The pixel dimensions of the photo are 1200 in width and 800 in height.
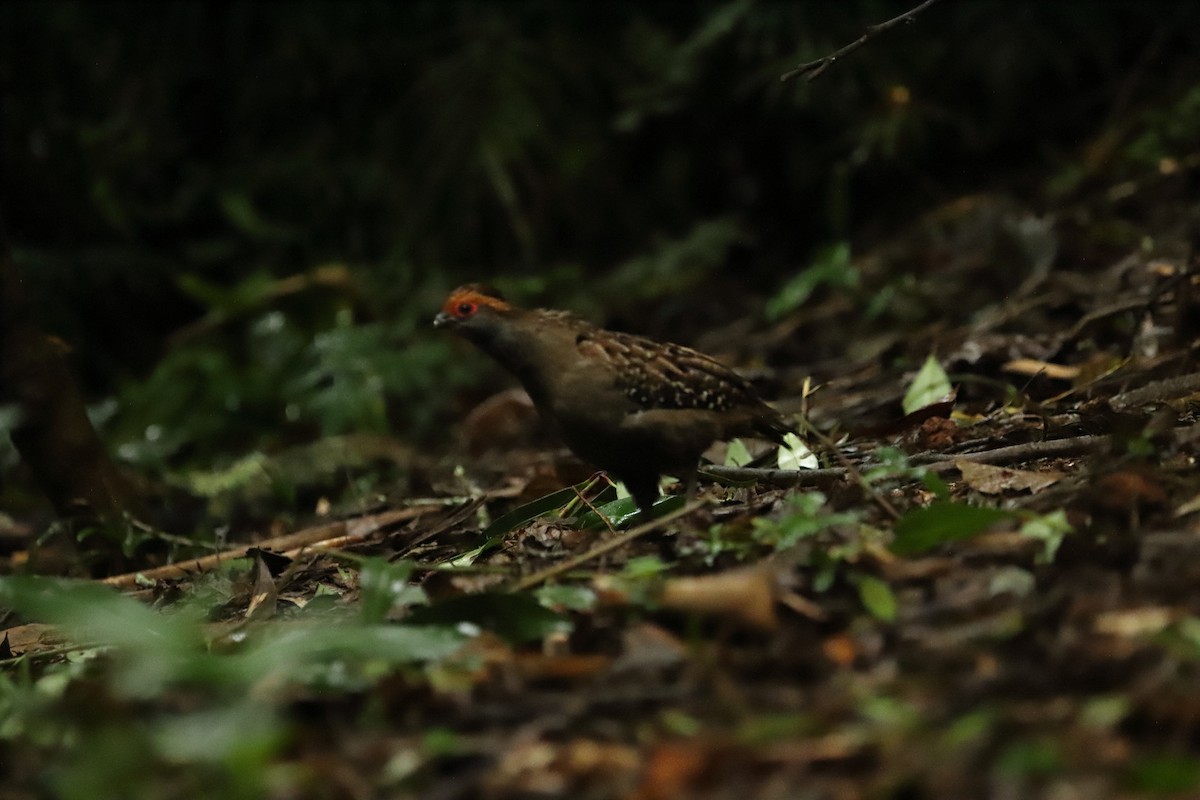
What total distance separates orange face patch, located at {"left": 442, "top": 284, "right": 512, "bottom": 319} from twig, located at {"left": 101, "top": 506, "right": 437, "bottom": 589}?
790 mm

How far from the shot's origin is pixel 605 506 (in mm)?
4223

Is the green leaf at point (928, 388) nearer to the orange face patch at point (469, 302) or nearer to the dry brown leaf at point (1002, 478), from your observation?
the dry brown leaf at point (1002, 478)

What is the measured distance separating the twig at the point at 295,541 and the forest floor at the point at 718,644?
0.04 meters

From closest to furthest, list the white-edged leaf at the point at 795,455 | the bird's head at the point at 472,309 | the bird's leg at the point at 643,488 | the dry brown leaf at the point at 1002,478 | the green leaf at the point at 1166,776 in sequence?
the green leaf at the point at 1166,776 → the dry brown leaf at the point at 1002,478 → the bird's leg at the point at 643,488 → the white-edged leaf at the point at 795,455 → the bird's head at the point at 472,309

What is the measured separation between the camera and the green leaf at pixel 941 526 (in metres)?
2.77

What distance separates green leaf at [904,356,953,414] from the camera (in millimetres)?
4641

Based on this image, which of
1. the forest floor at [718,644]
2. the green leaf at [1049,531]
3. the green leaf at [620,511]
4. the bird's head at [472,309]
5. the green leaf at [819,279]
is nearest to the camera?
the forest floor at [718,644]

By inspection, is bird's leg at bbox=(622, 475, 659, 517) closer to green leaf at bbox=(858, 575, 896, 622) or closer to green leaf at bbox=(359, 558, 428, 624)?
green leaf at bbox=(359, 558, 428, 624)

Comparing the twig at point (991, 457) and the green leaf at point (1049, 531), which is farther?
the twig at point (991, 457)

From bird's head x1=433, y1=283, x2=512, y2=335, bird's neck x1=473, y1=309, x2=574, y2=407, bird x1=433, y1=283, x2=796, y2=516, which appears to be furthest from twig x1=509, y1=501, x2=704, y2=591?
bird's head x1=433, y1=283, x2=512, y2=335

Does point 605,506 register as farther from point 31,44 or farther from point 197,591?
point 31,44

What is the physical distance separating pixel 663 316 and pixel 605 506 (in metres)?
4.45

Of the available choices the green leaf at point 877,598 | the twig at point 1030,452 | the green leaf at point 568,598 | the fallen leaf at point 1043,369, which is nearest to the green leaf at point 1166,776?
the green leaf at point 877,598

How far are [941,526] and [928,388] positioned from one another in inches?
78.5
